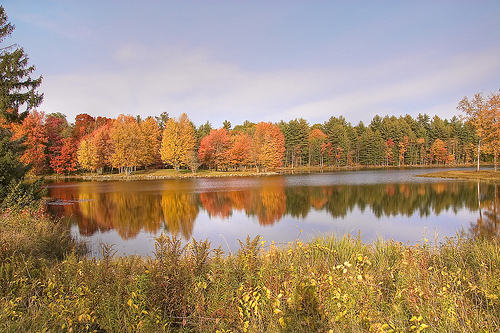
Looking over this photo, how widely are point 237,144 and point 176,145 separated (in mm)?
12552

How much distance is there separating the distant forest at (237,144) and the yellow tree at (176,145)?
0.65ft

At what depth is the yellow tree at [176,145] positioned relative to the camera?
54.7 metres

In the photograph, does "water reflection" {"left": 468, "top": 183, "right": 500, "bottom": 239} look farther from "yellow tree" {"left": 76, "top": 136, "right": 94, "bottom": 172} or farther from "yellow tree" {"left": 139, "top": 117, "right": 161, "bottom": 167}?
"yellow tree" {"left": 76, "top": 136, "right": 94, "bottom": 172}

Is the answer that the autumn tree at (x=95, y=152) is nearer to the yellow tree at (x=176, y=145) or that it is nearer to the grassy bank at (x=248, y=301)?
the yellow tree at (x=176, y=145)

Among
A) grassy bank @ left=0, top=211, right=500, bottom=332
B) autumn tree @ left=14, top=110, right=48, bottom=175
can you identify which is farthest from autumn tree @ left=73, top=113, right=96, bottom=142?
grassy bank @ left=0, top=211, right=500, bottom=332

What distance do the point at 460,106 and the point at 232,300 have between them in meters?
45.5

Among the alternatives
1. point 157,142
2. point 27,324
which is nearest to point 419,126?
point 157,142

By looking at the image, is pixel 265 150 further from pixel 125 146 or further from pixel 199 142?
pixel 125 146

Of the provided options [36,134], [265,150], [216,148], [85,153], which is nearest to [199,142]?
[216,148]

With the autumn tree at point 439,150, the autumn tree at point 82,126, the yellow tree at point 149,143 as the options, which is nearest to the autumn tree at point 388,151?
the autumn tree at point 439,150

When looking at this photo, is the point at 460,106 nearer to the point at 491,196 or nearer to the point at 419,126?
the point at 491,196

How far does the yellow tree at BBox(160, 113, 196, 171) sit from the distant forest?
0.65 feet

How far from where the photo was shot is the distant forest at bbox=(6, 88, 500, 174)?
47.7 m

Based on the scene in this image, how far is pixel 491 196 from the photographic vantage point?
65.7 feet
